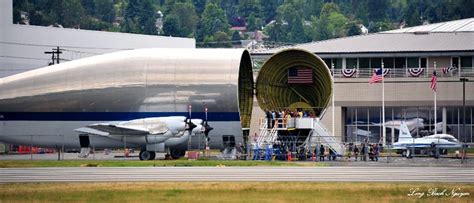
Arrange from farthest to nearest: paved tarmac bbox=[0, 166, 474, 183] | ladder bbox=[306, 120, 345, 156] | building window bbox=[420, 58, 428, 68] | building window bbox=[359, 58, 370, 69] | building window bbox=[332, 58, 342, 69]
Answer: building window bbox=[332, 58, 342, 69]
building window bbox=[359, 58, 370, 69]
building window bbox=[420, 58, 428, 68]
ladder bbox=[306, 120, 345, 156]
paved tarmac bbox=[0, 166, 474, 183]

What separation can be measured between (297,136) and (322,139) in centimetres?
195

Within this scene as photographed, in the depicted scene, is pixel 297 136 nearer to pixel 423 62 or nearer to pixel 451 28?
pixel 423 62

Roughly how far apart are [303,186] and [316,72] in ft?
117

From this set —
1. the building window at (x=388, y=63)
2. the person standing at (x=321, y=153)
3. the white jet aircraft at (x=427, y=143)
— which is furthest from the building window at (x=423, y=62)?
the person standing at (x=321, y=153)

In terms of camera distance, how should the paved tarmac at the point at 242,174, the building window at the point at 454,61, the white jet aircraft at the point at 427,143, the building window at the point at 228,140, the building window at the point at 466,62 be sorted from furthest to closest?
the building window at the point at 466,62 < the building window at the point at 454,61 < the white jet aircraft at the point at 427,143 < the building window at the point at 228,140 < the paved tarmac at the point at 242,174

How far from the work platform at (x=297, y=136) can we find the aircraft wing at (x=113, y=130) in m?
7.38

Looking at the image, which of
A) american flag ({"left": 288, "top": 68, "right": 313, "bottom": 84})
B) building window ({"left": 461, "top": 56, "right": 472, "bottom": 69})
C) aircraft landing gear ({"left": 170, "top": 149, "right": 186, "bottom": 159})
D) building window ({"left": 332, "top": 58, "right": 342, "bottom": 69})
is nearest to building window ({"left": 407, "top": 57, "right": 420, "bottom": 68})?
building window ({"left": 461, "top": 56, "right": 472, "bottom": 69})

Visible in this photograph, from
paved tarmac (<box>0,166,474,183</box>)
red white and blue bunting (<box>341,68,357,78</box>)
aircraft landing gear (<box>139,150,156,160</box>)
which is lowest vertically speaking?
paved tarmac (<box>0,166,474,183</box>)

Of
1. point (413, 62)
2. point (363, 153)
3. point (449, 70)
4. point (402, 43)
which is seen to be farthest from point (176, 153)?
point (402, 43)

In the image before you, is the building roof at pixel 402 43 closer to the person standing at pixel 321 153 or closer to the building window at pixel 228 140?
the person standing at pixel 321 153

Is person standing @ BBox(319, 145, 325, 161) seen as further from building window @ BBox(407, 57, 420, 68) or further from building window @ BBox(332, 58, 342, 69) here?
building window @ BBox(407, 57, 420, 68)

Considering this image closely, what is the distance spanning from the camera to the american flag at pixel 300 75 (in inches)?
3319

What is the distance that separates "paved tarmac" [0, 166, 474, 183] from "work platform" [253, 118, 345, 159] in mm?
15258

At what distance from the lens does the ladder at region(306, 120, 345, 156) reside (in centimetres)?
8038
